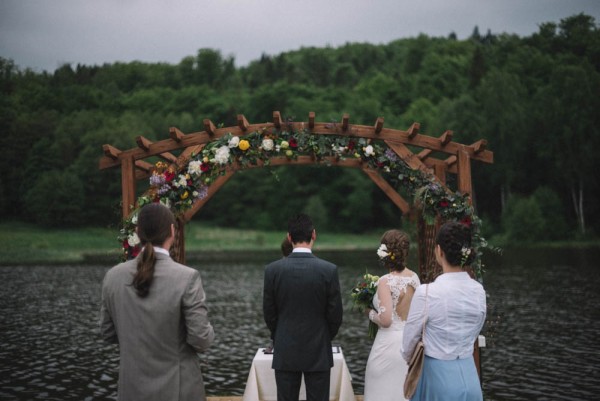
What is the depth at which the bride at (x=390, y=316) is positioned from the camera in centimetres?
574

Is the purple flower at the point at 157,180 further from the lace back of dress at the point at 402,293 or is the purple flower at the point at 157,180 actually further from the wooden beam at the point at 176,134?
the lace back of dress at the point at 402,293

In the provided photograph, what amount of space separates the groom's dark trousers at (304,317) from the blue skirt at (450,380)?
1232 mm

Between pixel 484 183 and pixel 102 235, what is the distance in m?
33.8

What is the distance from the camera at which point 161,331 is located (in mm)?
3600

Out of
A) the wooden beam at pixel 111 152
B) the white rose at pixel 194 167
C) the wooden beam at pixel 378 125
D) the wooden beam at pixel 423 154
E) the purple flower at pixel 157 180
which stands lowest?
the purple flower at pixel 157 180

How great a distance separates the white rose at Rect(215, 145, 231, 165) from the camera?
7.43 metres

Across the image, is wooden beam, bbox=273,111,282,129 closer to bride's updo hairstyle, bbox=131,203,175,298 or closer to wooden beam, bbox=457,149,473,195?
wooden beam, bbox=457,149,473,195

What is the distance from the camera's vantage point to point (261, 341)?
1502cm

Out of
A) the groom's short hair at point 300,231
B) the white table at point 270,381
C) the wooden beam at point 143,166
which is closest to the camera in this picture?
the groom's short hair at point 300,231

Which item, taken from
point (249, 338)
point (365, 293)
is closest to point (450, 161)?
point (365, 293)

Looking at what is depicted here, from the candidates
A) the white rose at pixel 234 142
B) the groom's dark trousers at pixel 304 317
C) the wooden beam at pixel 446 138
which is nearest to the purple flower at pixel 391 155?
the wooden beam at pixel 446 138

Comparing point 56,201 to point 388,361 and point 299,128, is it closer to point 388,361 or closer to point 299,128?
point 299,128

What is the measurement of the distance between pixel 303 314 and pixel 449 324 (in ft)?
4.91

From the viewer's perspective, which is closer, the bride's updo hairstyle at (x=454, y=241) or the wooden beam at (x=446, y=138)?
the bride's updo hairstyle at (x=454, y=241)
